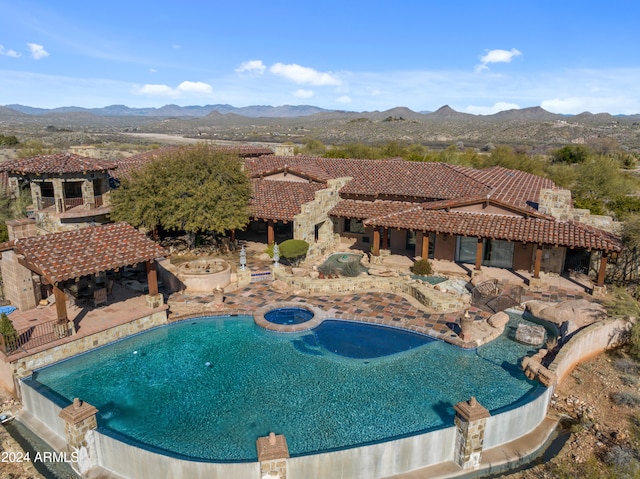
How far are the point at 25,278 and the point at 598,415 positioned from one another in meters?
21.3

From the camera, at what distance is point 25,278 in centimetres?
1861

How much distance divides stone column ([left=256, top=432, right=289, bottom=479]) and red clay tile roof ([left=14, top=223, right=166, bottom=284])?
9.78 m

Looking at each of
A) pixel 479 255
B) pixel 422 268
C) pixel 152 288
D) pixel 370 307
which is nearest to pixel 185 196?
pixel 152 288

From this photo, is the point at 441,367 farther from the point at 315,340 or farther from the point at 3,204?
the point at 3,204

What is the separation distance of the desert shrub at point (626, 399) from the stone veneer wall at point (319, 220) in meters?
17.2

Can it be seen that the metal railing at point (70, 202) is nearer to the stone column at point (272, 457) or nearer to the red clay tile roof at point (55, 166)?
the red clay tile roof at point (55, 166)

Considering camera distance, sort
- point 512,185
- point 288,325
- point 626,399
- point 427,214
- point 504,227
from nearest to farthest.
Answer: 1. point 626,399
2. point 288,325
3. point 504,227
4. point 427,214
5. point 512,185

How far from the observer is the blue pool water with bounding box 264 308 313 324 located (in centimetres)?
1970

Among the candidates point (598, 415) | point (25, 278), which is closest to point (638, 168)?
point (598, 415)

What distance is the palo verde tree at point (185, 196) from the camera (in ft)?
83.1

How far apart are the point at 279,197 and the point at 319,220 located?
3162 millimetres

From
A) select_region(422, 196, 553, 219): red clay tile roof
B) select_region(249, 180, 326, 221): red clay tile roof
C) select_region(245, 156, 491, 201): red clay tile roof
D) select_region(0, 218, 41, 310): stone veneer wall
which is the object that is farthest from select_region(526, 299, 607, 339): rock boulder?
select_region(0, 218, 41, 310): stone veneer wall

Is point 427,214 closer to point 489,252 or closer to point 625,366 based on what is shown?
point 489,252

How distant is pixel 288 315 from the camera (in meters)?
20.3
